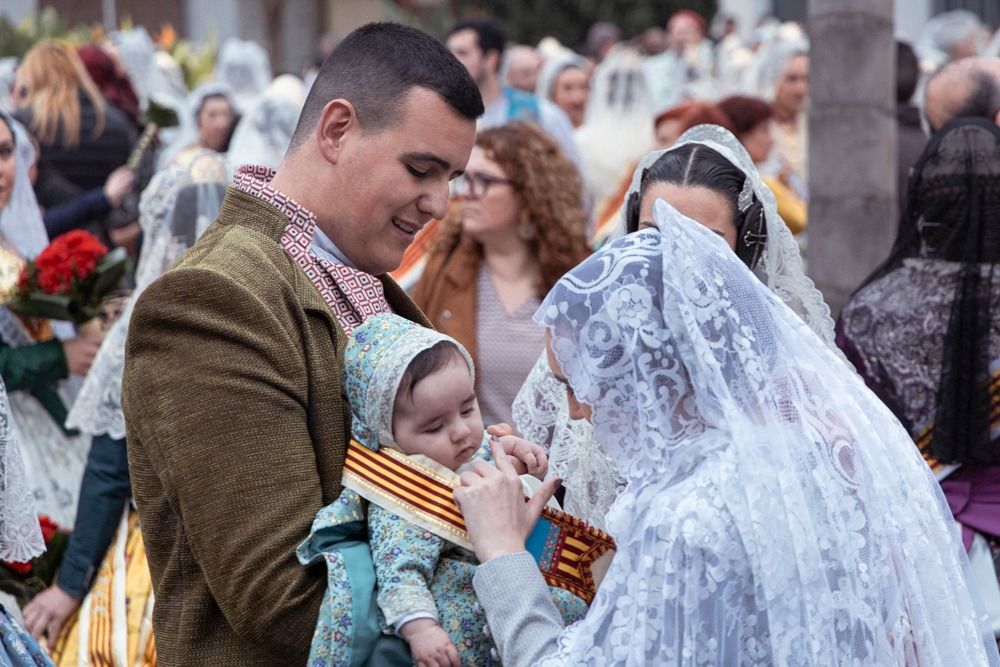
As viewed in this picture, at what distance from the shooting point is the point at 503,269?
5.16 metres

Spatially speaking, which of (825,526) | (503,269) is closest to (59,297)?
(503,269)

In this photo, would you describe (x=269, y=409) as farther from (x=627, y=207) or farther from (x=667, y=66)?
(x=667, y=66)

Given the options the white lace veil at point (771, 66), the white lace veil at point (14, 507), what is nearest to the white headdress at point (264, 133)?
the white lace veil at point (14, 507)

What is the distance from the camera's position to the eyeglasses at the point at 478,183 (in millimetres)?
5125

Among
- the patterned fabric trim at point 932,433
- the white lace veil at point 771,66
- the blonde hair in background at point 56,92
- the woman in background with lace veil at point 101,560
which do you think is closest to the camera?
the patterned fabric trim at point 932,433

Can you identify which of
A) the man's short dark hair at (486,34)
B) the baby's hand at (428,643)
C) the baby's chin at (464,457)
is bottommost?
the baby's hand at (428,643)

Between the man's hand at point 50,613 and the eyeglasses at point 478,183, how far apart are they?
1888 mm

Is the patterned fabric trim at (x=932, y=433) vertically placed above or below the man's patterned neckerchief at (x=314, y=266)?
below

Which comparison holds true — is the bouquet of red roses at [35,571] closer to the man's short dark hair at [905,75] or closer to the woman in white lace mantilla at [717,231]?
the woman in white lace mantilla at [717,231]

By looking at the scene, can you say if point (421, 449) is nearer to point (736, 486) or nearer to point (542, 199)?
point (736, 486)

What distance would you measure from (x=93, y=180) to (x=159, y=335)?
20.8ft

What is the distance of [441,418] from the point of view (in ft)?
8.18

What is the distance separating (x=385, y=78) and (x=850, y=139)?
9.15ft

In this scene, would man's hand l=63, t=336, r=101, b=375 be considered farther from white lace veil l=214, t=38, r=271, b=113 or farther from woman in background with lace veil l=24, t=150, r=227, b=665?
white lace veil l=214, t=38, r=271, b=113
